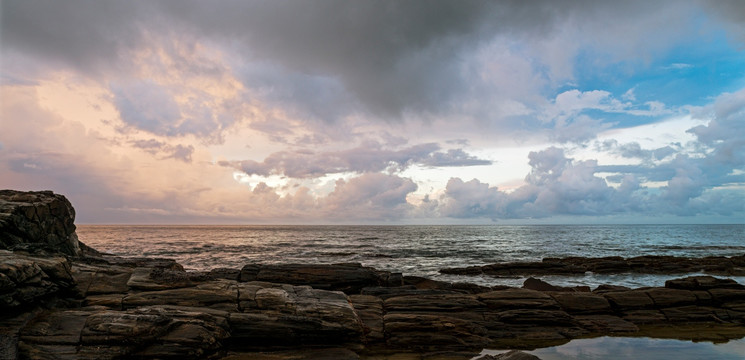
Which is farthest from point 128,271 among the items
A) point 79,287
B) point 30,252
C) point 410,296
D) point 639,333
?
point 639,333

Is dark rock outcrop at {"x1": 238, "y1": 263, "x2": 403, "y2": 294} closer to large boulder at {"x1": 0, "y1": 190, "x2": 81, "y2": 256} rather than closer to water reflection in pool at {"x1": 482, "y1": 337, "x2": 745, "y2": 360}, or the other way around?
water reflection in pool at {"x1": 482, "y1": 337, "x2": 745, "y2": 360}

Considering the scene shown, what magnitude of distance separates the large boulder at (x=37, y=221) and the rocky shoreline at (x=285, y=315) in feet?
0.48

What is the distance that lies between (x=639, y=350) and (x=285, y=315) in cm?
1328

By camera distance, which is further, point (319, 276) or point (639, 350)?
point (319, 276)

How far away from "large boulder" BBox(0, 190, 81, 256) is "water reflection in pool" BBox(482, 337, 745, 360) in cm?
2052

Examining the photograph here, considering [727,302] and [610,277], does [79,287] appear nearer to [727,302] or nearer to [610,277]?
[727,302]

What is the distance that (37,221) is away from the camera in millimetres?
23016

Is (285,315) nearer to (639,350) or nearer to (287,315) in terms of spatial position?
(287,315)


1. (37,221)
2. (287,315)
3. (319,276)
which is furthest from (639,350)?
(37,221)

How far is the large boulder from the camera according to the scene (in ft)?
62.3

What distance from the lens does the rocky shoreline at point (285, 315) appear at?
11109 millimetres

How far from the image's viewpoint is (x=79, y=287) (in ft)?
46.1

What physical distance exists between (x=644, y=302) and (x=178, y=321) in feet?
69.2

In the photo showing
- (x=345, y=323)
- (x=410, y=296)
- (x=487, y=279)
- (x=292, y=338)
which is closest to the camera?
(x=292, y=338)
